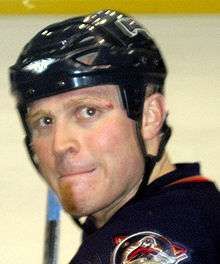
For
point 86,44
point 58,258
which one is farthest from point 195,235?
point 58,258

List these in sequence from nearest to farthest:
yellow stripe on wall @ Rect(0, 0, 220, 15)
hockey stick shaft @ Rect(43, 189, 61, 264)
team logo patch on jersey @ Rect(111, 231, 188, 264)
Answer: team logo patch on jersey @ Rect(111, 231, 188, 264) < hockey stick shaft @ Rect(43, 189, 61, 264) < yellow stripe on wall @ Rect(0, 0, 220, 15)

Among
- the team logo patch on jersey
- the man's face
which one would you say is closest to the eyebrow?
the man's face

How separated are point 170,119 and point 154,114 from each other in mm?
814

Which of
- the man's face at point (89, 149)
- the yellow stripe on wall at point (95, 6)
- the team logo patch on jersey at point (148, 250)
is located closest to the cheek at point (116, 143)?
the man's face at point (89, 149)

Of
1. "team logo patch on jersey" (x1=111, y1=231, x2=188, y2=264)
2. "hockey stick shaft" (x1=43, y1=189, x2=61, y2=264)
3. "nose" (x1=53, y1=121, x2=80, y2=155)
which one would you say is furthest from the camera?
"hockey stick shaft" (x1=43, y1=189, x2=61, y2=264)

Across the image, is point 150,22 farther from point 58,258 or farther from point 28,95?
point 28,95

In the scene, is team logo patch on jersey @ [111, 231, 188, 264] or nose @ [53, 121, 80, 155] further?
nose @ [53, 121, 80, 155]

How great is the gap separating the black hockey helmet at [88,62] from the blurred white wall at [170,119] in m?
0.72

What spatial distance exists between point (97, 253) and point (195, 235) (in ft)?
0.33

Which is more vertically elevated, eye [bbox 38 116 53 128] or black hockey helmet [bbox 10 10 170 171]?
black hockey helmet [bbox 10 10 170 171]

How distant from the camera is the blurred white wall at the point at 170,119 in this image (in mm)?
1604

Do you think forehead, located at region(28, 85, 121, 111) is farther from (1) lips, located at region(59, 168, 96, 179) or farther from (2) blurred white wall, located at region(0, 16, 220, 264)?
(2) blurred white wall, located at region(0, 16, 220, 264)

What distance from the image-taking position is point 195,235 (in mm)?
641

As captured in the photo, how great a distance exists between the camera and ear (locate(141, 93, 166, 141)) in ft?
2.84
